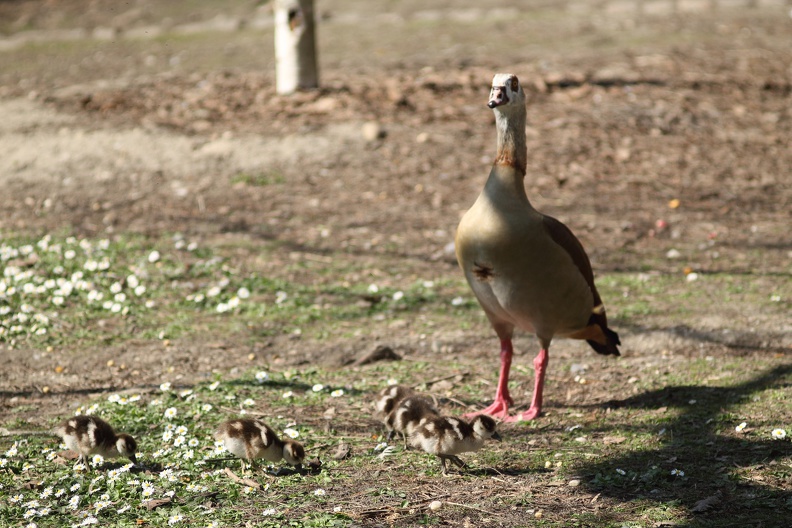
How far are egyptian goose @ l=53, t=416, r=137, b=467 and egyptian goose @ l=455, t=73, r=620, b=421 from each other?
2.54 m

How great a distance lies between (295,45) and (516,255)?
27.7 ft

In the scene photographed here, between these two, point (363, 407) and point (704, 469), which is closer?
point (704, 469)

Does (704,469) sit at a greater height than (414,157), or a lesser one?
lesser

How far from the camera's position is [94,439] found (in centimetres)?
580

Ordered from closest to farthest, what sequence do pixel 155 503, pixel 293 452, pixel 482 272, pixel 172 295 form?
pixel 155 503 → pixel 293 452 → pixel 482 272 → pixel 172 295

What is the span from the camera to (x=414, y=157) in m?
12.8

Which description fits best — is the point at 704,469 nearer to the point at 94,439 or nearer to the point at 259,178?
the point at 94,439

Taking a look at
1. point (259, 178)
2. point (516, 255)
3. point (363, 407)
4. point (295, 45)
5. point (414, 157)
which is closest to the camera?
point (516, 255)

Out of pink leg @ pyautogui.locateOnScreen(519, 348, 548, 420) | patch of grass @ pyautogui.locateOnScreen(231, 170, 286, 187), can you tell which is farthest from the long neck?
patch of grass @ pyautogui.locateOnScreen(231, 170, 286, 187)

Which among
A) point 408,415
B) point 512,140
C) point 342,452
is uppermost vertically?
point 512,140

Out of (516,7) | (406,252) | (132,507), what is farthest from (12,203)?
(516,7)

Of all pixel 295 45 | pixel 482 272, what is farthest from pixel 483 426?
pixel 295 45

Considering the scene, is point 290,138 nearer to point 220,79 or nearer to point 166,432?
point 220,79

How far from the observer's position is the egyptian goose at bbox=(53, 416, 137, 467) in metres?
5.83
